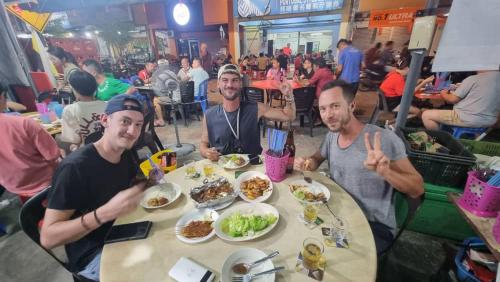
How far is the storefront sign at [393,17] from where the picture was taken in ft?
22.0

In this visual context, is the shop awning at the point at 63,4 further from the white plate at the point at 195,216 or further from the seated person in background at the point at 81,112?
the white plate at the point at 195,216

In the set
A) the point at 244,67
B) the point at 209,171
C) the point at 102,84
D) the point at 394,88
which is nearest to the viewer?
the point at 209,171

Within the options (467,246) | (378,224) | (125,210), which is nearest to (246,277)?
(125,210)

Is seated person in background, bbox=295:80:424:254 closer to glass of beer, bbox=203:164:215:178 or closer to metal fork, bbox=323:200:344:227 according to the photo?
metal fork, bbox=323:200:344:227

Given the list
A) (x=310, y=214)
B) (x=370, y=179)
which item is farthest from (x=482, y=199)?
(x=310, y=214)

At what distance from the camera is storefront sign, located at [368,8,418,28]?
6.72 m

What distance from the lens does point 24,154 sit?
2004 millimetres

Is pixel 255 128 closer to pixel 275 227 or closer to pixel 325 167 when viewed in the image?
pixel 275 227

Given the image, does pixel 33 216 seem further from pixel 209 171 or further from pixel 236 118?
pixel 236 118

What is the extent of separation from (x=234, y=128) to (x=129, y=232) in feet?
4.48

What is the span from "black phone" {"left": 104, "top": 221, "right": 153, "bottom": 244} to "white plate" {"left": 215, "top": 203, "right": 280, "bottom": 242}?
0.39 metres

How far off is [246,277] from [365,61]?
1066 cm

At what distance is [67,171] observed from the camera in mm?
1191

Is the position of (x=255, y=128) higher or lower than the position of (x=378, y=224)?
higher
